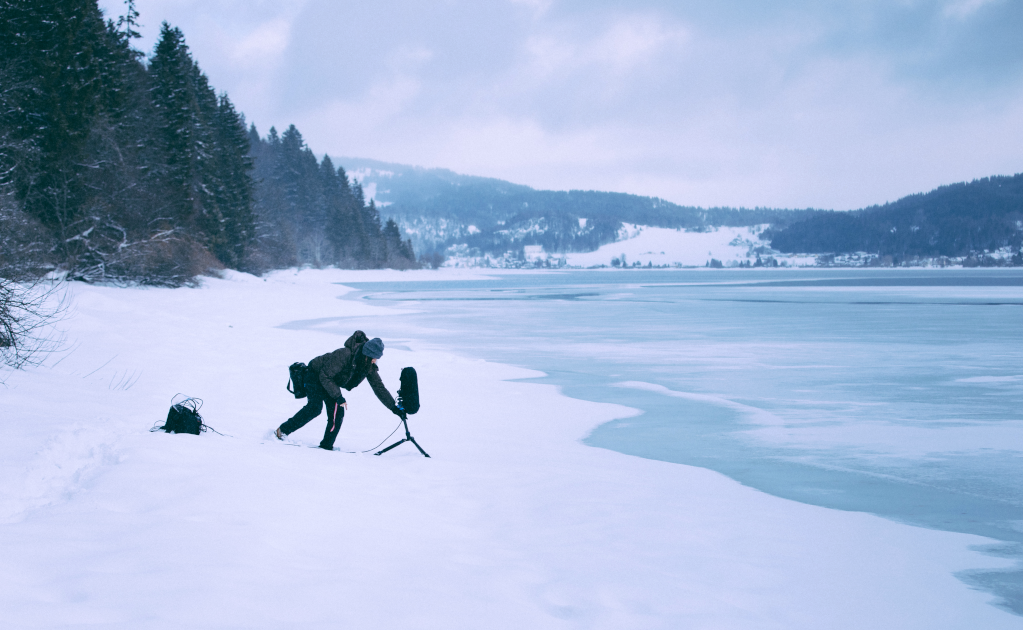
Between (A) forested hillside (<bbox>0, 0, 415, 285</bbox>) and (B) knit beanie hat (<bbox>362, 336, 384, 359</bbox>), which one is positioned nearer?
(B) knit beanie hat (<bbox>362, 336, 384, 359</bbox>)

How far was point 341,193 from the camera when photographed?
317 ft

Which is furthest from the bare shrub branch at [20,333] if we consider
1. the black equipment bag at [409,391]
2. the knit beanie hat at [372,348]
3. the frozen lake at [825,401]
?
the frozen lake at [825,401]

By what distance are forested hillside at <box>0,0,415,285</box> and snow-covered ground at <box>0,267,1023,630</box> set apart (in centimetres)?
629

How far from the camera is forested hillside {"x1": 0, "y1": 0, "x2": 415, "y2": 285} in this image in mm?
23766

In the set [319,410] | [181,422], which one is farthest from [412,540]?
[181,422]

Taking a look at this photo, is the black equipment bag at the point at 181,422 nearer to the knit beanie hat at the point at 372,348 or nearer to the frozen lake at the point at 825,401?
the knit beanie hat at the point at 372,348

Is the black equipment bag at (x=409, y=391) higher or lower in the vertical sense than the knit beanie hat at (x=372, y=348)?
lower

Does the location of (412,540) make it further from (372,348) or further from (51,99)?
(51,99)

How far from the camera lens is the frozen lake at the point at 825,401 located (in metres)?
7.25

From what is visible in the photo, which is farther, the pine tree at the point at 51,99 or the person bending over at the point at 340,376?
the pine tree at the point at 51,99

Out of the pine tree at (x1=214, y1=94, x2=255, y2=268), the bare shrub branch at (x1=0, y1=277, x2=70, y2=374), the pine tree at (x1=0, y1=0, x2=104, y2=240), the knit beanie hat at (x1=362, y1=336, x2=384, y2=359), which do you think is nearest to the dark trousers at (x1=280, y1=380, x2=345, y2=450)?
the knit beanie hat at (x1=362, y1=336, x2=384, y2=359)

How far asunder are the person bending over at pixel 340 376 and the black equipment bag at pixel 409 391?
0.37 ft

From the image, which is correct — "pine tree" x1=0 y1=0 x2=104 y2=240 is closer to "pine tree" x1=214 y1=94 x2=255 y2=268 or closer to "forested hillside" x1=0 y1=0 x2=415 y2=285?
"forested hillside" x1=0 y1=0 x2=415 y2=285

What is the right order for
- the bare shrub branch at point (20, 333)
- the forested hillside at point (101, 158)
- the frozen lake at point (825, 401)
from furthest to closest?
the forested hillside at point (101, 158) → the bare shrub branch at point (20, 333) → the frozen lake at point (825, 401)
